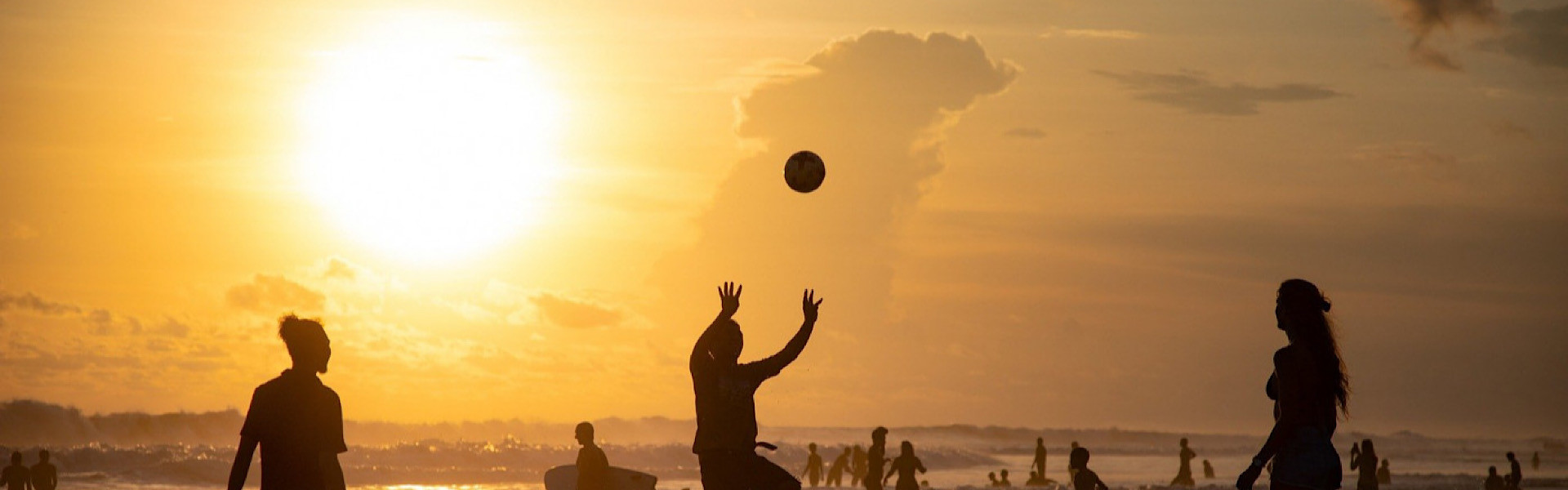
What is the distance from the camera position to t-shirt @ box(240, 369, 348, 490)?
9914 mm

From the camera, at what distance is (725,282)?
11.8 meters

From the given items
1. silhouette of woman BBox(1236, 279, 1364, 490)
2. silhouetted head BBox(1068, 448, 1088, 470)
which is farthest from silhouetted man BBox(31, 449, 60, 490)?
silhouette of woman BBox(1236, 279, 1364, 490)

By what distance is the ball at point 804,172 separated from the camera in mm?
19250

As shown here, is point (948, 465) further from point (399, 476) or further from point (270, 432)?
point (270, 432)

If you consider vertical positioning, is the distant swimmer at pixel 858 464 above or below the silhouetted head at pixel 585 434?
above

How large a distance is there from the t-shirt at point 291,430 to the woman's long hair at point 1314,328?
543 centimetres

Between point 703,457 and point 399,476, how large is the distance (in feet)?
184

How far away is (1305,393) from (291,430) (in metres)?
5.69

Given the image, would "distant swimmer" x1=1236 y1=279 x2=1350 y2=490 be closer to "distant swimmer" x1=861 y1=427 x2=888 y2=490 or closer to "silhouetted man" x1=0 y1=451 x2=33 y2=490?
"distant swimmer" x1=861 y1=427 x2=888 y2=490

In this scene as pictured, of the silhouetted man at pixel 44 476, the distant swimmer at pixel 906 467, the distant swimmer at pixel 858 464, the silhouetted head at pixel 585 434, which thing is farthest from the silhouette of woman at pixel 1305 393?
the distant swimmer at pixel 858 464

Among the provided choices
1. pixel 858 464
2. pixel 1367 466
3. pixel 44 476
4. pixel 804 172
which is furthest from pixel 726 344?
pixel 858 464

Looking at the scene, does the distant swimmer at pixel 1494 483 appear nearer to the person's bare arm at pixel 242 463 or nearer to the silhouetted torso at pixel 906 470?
the silhouetted torso at pixel 906 470

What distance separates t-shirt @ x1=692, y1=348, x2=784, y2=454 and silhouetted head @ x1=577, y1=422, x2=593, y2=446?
560 cm

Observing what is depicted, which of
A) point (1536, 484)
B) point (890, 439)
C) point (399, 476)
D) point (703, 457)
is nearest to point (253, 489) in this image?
point (399, 476)
